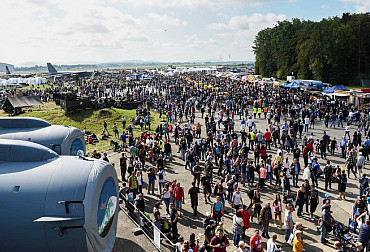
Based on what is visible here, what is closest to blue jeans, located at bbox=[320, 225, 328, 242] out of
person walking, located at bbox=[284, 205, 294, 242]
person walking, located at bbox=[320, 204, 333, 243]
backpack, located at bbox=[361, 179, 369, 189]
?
person walking, located at bbox=[320, 204, 333, 243]

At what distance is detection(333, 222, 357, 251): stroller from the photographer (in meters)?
9.32

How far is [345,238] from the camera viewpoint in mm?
9516

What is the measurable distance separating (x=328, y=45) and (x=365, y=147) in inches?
1736

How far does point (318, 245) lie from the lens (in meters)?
9.89

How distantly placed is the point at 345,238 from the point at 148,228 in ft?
21.3

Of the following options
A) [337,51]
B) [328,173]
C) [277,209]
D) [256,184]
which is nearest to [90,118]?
[256,184]

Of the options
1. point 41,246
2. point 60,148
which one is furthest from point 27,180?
point 60,148

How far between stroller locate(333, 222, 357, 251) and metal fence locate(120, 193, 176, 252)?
5439 mm

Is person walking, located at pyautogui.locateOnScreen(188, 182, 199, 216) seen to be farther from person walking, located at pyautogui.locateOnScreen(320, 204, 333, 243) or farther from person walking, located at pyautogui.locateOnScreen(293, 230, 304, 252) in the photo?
person walking, located at pyautogui.locateOnScreen(320, 204, 333, 243)

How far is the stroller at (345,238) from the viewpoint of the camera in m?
9.32

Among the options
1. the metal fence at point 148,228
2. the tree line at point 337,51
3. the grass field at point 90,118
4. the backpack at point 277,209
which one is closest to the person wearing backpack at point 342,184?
the backpack at point 277,209

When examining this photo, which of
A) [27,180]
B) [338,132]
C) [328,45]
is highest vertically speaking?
[328,45]

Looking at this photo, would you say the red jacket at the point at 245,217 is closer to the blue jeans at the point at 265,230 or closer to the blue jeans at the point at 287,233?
the blue jeans at the point at 265,230

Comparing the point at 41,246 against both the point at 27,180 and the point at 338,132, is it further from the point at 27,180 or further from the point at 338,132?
the point at 338,132
